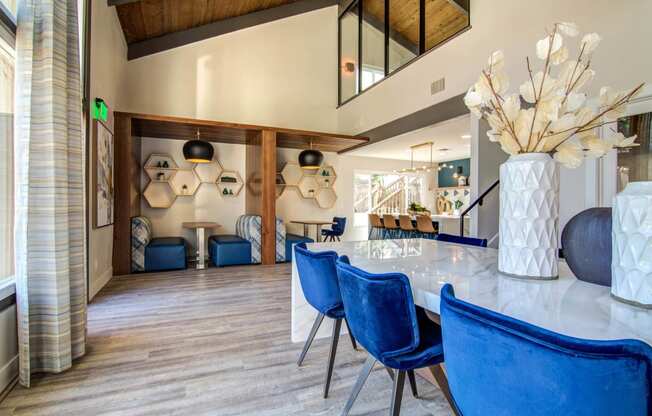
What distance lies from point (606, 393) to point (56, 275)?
8.73 feet

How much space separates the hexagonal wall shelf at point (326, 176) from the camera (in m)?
7.95

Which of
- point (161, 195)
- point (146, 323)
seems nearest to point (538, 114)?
point (146, 323)

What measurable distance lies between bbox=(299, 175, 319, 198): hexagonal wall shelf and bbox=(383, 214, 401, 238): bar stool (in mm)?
1843

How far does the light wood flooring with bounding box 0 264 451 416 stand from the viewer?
181 centimetres

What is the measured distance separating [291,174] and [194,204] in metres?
2.24

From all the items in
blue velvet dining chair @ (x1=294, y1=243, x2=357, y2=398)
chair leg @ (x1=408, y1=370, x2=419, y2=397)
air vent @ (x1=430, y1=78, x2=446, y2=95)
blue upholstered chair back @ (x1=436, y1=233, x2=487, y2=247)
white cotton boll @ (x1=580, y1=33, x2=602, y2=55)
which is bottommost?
chair leg @ (x1=408, y1=370, x2=419, y2=397)

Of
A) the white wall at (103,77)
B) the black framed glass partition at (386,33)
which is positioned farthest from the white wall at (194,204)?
the black framed glass partition at (386,33)

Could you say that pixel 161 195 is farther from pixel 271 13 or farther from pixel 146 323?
pixel 271 13

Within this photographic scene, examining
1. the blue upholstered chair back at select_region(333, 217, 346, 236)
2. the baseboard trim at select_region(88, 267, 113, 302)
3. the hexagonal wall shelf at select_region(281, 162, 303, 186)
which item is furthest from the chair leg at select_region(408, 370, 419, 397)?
the hexagonal wall shelf at select_region(281, 162, 303, 186)

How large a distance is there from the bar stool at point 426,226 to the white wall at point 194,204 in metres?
3.83

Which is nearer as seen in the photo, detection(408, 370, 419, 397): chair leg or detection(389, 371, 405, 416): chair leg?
detection(389, 371, 405, 416): chair leg

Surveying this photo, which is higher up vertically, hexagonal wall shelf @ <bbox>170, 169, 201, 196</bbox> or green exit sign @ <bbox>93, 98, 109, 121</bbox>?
green exit sign @ <bbox>93, 98, 109, 121</bbox>

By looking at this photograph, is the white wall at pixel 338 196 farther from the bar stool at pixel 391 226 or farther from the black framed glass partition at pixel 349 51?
the black framed glass partition at pixel 349 51

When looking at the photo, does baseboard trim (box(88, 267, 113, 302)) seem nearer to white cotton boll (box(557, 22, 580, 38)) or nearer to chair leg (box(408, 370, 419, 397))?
chair leg (box(408, 370, 419, 397))
